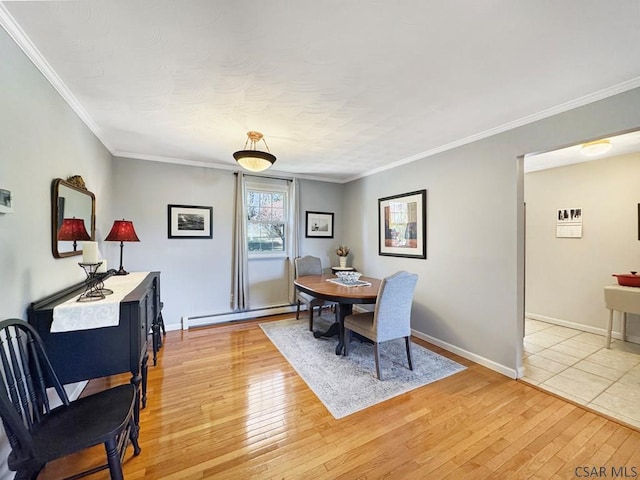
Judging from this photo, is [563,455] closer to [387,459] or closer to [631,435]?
[631,435]

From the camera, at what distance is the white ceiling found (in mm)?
1282

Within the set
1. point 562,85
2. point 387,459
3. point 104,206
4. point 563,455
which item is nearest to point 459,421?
point 563,455

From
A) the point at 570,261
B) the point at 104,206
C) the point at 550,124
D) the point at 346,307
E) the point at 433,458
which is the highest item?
the point at 550,124

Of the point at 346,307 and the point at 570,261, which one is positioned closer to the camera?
the point at 346,307

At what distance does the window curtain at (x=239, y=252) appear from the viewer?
4.15 meters

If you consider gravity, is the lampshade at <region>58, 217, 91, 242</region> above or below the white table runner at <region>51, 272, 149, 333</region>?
above

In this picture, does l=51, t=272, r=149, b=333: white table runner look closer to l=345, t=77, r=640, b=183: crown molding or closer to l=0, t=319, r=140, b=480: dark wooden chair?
l=0, t=319, r=140, b=480: dark wooden chair

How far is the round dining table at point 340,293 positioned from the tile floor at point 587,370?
1689 mm

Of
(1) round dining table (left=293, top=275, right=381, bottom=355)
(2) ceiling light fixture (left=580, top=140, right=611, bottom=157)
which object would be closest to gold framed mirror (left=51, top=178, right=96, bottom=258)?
(1) round dining table (left=293, top=275, right=381, bottom=355)

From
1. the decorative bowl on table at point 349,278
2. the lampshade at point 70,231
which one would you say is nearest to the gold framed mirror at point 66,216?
the lampshade at point 70,231

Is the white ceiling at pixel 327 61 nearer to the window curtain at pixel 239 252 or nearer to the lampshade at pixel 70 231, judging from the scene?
the lampshade at pixel 70 231

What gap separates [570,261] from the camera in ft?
12.8

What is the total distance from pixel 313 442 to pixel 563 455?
1.57 metres
